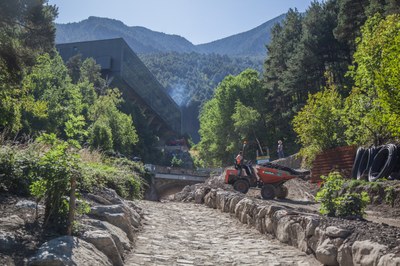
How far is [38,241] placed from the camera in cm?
462

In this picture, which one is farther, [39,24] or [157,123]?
[157,123]

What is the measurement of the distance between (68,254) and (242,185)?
13585mm

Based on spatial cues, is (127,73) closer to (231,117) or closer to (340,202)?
(231,117)

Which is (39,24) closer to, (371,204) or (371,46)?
(371,46)

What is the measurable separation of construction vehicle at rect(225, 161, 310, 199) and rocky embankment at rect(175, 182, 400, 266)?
7.20 m

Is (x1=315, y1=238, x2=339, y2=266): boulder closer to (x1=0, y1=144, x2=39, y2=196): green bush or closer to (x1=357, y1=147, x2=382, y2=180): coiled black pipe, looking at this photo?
(x1=0, y1=144, x2=39, y2=196): green bush

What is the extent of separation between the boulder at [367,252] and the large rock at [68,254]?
297cm

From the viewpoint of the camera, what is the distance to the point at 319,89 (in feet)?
130

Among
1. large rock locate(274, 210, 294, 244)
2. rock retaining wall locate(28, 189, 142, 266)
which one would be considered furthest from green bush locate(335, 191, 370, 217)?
rock retaining wall locate(28, 189, 142, 266)

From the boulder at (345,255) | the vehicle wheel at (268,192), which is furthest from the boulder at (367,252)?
the vehicle wheel at (268,192)

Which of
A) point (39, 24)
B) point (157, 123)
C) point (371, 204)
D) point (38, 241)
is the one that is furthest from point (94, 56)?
point (38, 241)

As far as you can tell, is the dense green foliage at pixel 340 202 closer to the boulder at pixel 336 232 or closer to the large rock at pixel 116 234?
the boulder at pixel 336 232

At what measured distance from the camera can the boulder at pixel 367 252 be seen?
14.6 feet

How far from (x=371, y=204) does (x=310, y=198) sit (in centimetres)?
548
